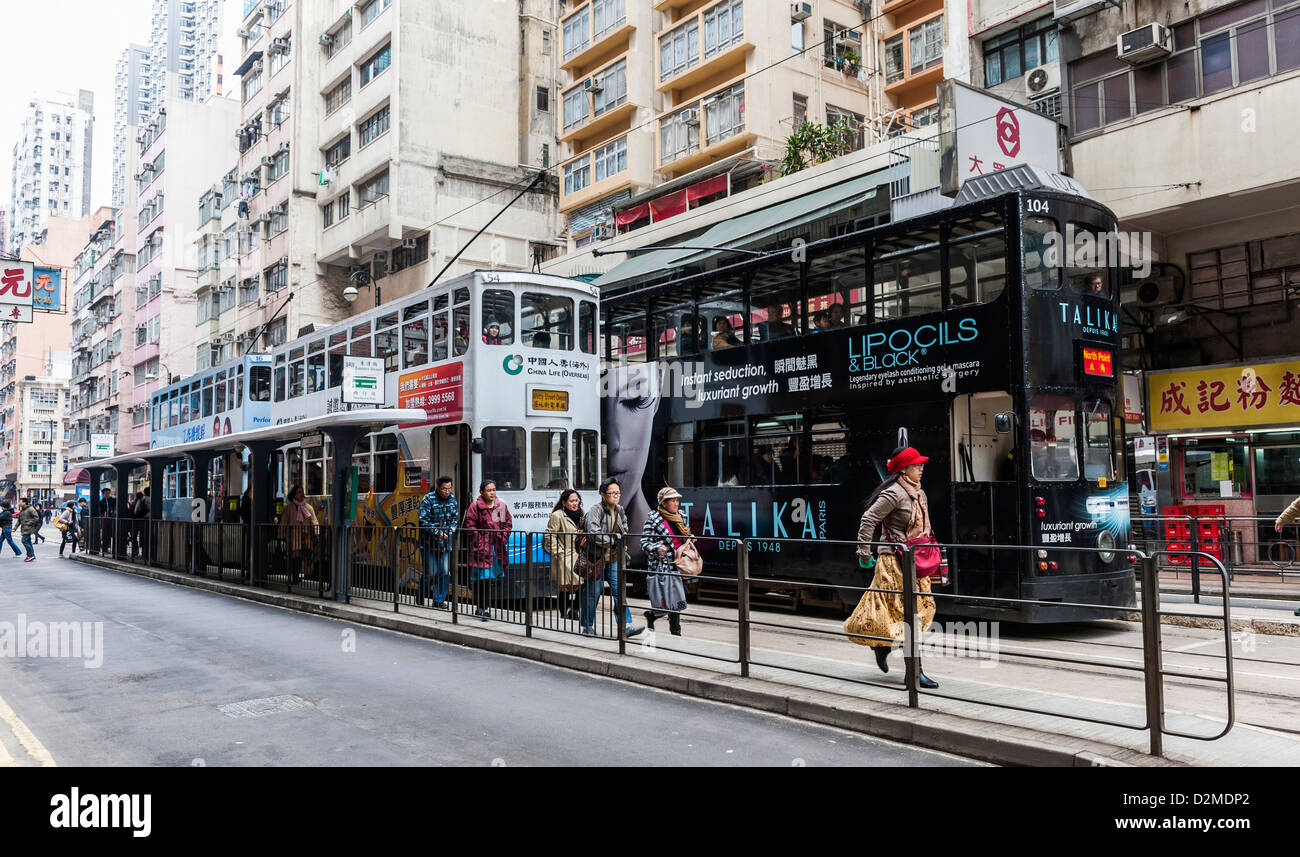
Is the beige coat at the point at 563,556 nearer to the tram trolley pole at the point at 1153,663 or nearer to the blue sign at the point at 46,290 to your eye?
the tram trolley pole at the point at 1153,663

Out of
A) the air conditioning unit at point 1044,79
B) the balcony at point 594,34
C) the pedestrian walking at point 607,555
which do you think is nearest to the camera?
the pedestrian walking at point 607,555

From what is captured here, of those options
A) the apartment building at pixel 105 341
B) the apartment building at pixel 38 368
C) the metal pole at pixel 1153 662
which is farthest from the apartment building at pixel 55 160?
the metal pole at pixel 1153 662

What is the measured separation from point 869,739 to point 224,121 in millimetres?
63324

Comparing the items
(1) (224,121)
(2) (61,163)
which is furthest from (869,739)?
(2) (61,163)

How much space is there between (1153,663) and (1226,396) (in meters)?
14.3

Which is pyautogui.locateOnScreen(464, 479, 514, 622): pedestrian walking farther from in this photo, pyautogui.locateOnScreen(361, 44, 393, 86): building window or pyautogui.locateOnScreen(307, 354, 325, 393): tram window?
pyautogui.locateOnScreen(361, 44, 393, 86): building window

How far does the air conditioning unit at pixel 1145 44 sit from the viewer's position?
1686 centimetres

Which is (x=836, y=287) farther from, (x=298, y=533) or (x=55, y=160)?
(x=55, y=160)

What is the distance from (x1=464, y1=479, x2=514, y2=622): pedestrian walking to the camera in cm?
1078

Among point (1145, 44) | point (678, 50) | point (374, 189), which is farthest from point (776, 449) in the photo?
point (374, 189)

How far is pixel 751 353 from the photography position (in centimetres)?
1316

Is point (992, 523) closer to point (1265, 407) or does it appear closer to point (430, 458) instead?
point (430, 458)

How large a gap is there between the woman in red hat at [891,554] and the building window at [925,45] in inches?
1071

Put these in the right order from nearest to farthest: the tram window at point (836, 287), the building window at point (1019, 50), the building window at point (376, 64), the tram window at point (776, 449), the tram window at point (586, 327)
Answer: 1. the tram window at point (836, 287)
2. the tram window at point (776, 449)
3. the tram window at point (586, 327)
4. the building window at point (1019, 50)
5. the building window at point (376, 64)
